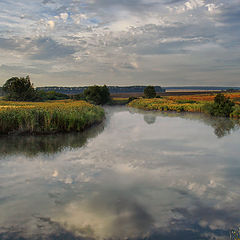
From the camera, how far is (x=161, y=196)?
24.2 feet

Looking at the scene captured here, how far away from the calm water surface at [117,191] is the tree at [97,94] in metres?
56.9

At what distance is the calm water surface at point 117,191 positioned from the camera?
5555mm

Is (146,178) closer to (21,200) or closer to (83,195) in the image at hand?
(83,195)

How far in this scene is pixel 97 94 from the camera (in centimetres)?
7175

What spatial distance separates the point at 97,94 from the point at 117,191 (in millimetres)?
64876

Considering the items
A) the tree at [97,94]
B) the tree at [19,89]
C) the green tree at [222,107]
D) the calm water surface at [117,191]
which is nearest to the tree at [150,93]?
the tree at [97,94]

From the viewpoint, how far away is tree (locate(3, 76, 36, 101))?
58.2 metres

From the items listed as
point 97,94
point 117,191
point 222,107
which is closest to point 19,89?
point 97,94

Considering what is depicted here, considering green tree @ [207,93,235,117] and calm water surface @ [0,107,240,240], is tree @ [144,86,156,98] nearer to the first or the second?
green tree @ [207,93,235,117]

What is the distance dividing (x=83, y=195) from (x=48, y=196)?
94 centimetres

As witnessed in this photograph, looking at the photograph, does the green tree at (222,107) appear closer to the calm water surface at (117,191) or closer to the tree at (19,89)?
the calm water surface at (117,191)

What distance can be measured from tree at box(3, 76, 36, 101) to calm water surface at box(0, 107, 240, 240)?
47.2 m

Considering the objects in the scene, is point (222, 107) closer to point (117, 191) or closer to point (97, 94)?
point (117, 191)

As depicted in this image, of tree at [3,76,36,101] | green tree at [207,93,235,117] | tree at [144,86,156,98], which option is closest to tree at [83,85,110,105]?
tree at [3,76,36,101]
